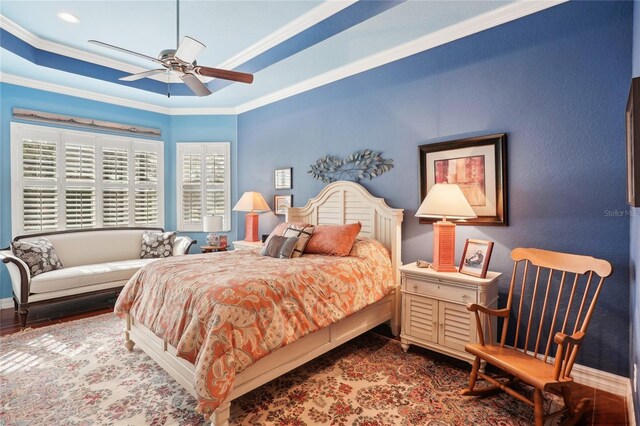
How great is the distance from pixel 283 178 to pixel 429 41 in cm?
260

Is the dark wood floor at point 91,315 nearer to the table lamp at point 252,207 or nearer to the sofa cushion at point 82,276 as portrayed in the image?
the sofa cushion at point 82,276

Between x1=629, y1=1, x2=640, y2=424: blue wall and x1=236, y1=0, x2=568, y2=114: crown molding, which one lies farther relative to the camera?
x1=236, y1=0, x2=568, y2=114: crown molding

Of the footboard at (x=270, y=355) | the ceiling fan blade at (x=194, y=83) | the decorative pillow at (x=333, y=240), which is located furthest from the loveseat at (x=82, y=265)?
the ceiling fan blade at (x=194, y=83)

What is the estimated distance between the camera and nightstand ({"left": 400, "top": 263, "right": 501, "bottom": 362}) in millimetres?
2512

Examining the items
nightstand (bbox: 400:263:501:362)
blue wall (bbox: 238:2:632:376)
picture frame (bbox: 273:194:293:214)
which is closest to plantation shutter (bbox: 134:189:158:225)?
picture frame (bbox: 273:194:293:214)

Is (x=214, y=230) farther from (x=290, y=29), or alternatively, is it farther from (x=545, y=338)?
(x=545, y=338)

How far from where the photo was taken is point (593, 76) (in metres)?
2.37

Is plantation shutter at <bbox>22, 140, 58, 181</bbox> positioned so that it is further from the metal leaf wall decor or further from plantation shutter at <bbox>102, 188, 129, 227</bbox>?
the metal leaf wall decor

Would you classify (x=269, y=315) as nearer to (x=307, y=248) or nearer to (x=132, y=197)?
(x=307, y=248)

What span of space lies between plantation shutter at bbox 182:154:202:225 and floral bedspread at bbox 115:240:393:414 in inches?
107

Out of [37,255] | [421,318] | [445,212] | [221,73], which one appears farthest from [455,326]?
[37,255]

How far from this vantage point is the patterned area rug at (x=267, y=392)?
78.6 inches

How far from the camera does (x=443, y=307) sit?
8.75 ft

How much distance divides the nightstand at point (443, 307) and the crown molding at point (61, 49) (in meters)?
4.23
